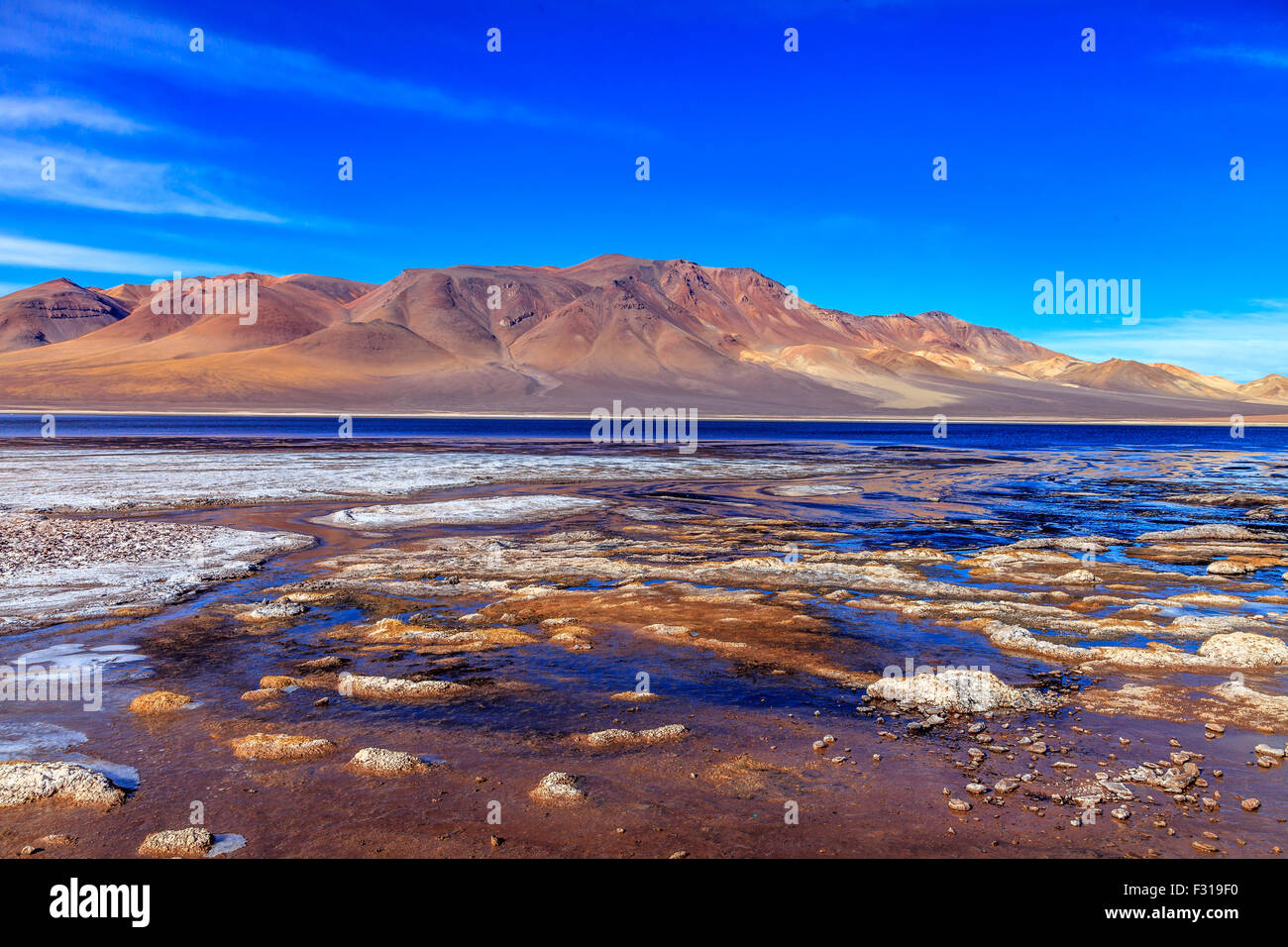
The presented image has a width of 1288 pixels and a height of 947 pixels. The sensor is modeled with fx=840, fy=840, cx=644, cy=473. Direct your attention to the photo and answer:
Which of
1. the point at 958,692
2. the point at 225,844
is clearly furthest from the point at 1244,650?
the point at 225,844

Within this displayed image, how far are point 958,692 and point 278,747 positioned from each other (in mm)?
5765

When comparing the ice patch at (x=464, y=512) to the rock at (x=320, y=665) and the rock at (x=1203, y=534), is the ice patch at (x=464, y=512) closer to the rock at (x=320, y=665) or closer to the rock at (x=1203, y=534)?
the rock at (x=320, y=665)

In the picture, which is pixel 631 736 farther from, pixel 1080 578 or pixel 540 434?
pixel 540 434

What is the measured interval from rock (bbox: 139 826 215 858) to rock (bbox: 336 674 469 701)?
2699 millimetres

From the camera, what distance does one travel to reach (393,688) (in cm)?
790

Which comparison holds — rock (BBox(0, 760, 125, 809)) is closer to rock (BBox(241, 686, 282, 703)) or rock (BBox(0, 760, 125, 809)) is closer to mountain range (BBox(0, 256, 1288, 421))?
rock (BBox(241, 686, 282, 703))

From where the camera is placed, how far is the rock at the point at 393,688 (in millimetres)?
7801

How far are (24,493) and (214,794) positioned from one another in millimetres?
22029

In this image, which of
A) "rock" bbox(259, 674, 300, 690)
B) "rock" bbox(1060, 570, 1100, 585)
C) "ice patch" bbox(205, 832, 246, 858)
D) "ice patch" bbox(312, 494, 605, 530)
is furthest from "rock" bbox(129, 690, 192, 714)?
"rock" bbox(1060, 570, 1100, 585)

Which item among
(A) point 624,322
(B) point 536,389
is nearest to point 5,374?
(B) point 536,389

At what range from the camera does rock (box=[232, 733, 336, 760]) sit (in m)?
6.38

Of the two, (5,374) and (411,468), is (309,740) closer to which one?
(411,468)

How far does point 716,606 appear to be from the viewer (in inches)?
447
